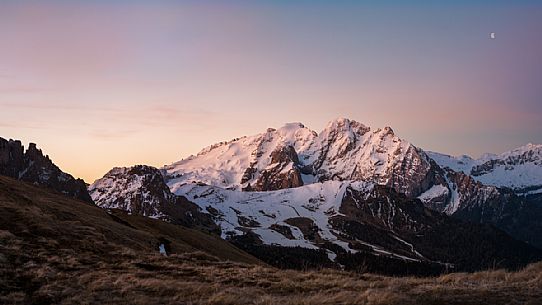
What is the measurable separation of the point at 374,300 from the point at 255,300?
4584mm

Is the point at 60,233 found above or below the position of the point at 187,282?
above

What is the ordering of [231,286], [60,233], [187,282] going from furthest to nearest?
1. [60,233]
2. [187,282]
3. [231,286]

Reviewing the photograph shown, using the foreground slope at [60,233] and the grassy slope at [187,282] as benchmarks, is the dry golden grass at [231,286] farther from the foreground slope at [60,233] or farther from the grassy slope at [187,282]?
the foreground slope at [60,233]

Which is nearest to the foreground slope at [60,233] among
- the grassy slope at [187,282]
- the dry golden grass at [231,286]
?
the grassy slope at [187,282]

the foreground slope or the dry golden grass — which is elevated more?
the foreground slope

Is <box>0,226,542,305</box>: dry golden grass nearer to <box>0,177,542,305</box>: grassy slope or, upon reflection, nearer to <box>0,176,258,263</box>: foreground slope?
<box>0,177,542,305</box>: grassy slope

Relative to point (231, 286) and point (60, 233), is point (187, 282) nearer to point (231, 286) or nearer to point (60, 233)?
point (231, 286)

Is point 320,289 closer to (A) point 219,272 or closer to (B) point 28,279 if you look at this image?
(A) point 219,272

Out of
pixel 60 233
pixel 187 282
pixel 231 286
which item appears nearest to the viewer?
pixel 231 286

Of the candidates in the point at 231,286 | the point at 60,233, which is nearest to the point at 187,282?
the point at 231,286

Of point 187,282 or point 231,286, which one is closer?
point 231,286

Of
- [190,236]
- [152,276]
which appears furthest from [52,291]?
[190,236]

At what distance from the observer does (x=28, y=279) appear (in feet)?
83.6

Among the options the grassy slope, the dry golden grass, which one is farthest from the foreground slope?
the dry golden grass
